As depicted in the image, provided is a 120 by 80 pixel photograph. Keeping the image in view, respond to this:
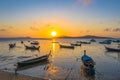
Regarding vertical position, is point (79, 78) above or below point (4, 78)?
below

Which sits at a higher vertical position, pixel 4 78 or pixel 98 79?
pixel 4 78

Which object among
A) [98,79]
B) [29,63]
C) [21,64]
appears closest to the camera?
[98,79]

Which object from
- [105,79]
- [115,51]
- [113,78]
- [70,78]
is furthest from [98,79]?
[115,51]

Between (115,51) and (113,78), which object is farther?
(115,51)

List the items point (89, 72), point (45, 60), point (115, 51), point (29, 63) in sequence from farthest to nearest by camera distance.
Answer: point (115, 51)
point (45, 60)
point (29, 63)
point (89, 72)

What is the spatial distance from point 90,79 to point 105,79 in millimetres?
2007

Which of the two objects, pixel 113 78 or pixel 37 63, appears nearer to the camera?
pixel 113 78

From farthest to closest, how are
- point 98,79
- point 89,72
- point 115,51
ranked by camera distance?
point 115,51, point 89,72, point 98,79

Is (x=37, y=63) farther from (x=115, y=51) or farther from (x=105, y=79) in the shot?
(x=115, y=51)

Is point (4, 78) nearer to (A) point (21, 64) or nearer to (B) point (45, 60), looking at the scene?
(A) point (21, 64)

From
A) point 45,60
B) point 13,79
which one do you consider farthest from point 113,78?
point 45,60

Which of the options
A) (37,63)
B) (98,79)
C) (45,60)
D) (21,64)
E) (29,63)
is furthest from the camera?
(45,60)

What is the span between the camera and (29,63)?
29422mm

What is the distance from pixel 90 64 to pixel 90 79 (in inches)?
85.8
